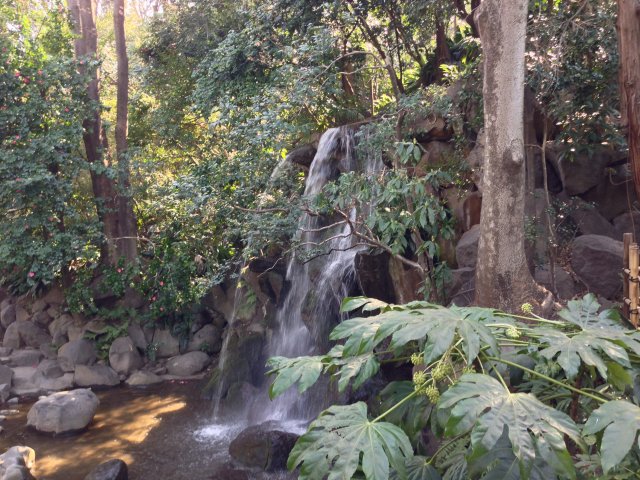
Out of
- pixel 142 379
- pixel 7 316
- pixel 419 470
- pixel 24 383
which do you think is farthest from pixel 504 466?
pixel 7 316

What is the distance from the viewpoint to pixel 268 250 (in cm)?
901

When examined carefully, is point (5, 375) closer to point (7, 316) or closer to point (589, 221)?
point (7, 316)

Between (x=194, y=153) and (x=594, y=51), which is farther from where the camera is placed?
(x=194, y=153)

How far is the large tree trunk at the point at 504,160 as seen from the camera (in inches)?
175

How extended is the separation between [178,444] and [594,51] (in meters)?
6.95

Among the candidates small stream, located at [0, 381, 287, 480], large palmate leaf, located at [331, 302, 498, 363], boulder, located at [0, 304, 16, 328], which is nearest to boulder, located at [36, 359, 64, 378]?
small stream, located at [0, 381, 287, 480]

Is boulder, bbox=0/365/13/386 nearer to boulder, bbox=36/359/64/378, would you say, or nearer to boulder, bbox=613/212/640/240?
boulder, bbox=36/359/64/378

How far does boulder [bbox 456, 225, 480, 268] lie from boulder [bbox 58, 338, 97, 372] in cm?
749

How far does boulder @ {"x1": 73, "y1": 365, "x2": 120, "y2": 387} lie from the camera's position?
10.2 metres

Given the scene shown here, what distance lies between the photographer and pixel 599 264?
6.50 m

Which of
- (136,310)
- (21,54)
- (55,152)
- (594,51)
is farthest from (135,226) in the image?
(594,51)

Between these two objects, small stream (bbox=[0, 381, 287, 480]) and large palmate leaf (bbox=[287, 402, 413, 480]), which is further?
small stream (bbox=[0, 381, 287, 480])

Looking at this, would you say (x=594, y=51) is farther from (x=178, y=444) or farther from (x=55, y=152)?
(x=55, y=152)

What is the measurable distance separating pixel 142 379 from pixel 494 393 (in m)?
9.62
